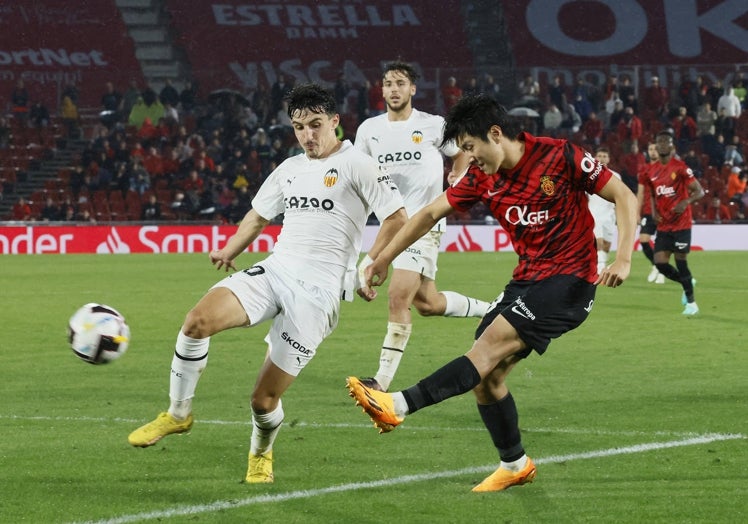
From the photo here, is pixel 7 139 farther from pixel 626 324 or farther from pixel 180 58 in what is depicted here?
pixel 626 324

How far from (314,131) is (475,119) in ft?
4.10

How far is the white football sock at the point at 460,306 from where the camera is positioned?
1095 centimetres

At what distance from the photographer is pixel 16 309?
17.0 metres

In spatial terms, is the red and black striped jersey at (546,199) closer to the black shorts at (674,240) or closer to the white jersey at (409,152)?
the white jersey at (409,152)

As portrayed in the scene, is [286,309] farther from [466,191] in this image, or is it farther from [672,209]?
[672,209]

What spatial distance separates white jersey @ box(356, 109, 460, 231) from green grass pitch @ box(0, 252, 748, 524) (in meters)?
1.54

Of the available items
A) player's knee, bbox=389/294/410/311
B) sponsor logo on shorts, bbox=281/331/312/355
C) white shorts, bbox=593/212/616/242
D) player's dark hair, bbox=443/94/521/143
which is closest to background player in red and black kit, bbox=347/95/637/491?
player's dark hair, bbox=443/94/521/143

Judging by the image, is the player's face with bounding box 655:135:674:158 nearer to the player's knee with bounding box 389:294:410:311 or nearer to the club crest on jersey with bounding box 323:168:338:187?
the player's knee with bounding box 389:294:410:311

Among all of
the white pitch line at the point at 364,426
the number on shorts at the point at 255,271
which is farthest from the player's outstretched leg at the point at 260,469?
the white pitch line at the point at 364,426

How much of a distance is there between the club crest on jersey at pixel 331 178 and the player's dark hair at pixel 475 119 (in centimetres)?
102

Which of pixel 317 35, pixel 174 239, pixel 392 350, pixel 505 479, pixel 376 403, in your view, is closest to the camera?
pixel 376 403

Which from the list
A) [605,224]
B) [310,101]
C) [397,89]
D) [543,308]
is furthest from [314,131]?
[605,224]

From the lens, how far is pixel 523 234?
6379mm

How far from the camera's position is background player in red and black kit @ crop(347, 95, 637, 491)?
20.0 ft
